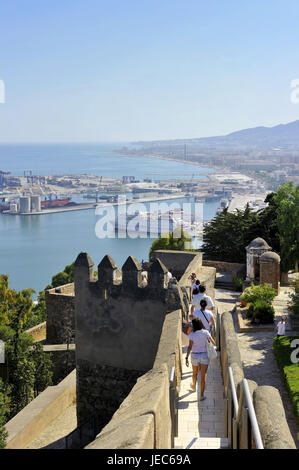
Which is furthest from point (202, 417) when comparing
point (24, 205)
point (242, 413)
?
point (24, 205)

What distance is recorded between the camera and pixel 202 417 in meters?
4.83

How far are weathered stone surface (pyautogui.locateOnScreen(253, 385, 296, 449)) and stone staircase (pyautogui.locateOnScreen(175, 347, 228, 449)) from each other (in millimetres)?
1038

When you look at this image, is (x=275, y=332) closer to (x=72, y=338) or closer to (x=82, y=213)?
(x=72, y=338)

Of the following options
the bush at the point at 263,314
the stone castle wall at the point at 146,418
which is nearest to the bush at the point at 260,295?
the bush at the point at 263,314

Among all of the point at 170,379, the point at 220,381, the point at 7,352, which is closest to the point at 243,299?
the point at 7,352

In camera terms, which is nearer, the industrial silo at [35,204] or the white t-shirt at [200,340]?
the white t-shirt at [200,340]

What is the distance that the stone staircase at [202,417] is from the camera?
412 cm

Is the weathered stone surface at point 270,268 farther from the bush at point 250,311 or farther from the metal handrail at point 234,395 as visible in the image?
the metal handrail at point 234,395

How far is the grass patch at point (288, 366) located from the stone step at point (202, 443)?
4.32 meters

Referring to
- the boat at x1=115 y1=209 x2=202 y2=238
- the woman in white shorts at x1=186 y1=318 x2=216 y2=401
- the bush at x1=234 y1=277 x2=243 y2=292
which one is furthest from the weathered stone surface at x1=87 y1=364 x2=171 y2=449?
the boat at x1=115 y1=209 x2=202 y2=238

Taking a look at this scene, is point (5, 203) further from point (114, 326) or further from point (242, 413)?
point (242, 413)

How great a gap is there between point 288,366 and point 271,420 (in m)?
7.22

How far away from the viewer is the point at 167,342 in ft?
18.3
